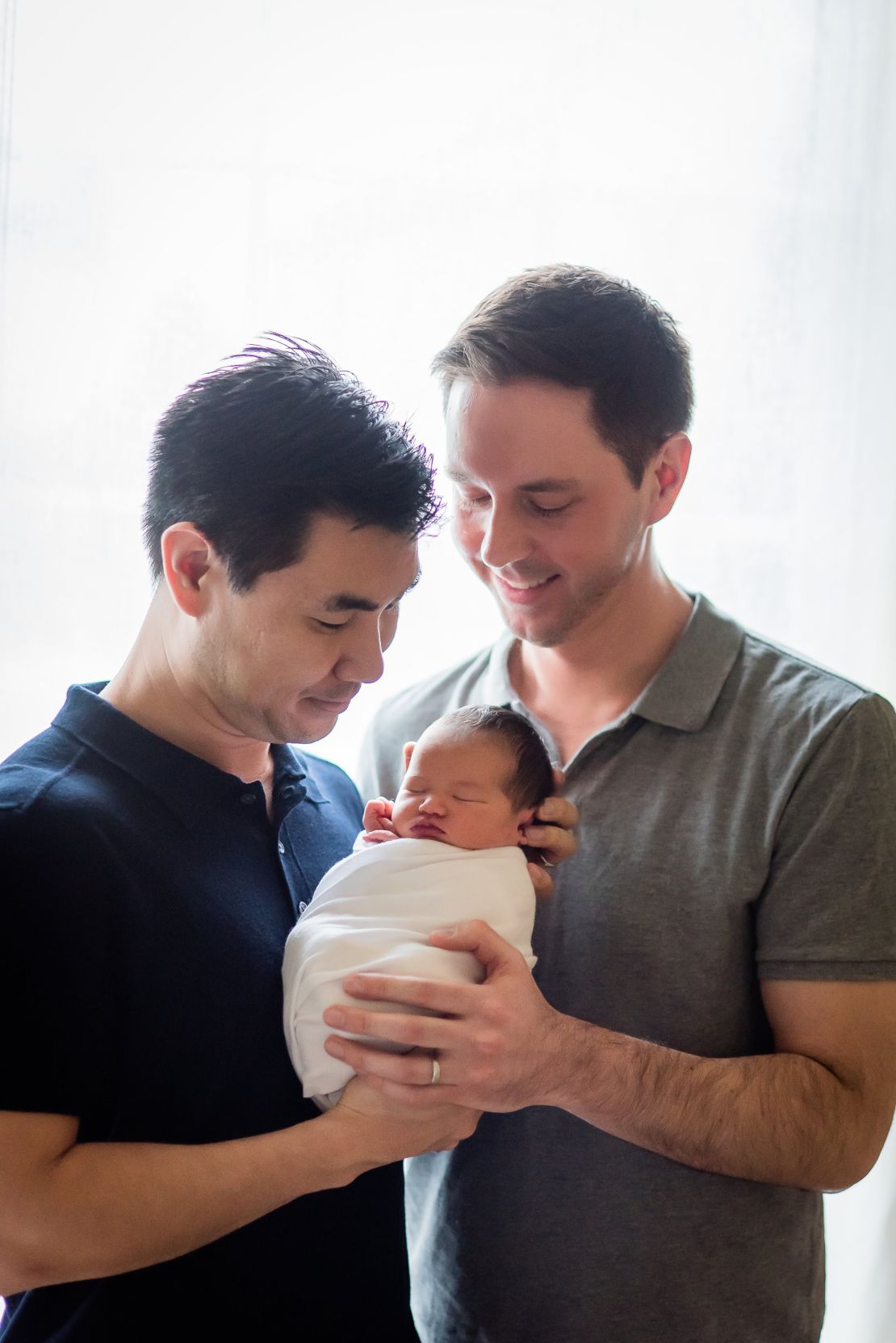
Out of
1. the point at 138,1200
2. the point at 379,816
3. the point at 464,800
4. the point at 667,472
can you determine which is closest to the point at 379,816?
the point at 379,816

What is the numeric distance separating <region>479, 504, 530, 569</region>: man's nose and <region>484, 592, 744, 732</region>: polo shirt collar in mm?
290

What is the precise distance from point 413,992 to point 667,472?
0.95 meters

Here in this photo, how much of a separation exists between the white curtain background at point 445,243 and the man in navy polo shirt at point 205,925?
81cm

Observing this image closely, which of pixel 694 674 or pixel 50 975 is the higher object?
pixel 694 674

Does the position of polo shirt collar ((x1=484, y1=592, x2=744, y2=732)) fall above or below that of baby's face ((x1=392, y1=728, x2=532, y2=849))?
above

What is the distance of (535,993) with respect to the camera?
1.33m

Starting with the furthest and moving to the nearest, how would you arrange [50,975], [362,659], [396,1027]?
[362,659] → [396,1027] → [50,975]

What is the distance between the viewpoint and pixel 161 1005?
1202 mm

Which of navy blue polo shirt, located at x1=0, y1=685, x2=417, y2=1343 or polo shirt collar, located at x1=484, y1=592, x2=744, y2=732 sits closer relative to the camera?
navy blue polo shirt, located at x1=0, y1=685, x2=417, y2=1343

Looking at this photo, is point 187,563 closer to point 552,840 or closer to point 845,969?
point 552,840

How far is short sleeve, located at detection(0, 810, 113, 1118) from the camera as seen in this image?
3.55ft

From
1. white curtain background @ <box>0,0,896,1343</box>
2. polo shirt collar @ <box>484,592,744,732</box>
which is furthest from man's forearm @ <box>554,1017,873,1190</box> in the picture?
white curtain background @ <box>0,0,896,1343</box>

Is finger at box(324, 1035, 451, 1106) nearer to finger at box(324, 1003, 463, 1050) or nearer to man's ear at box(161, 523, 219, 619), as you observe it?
finger at box(324, 1003, 463, 1050)

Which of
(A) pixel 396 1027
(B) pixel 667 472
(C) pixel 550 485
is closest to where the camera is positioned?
(A) pixel 396 1027
